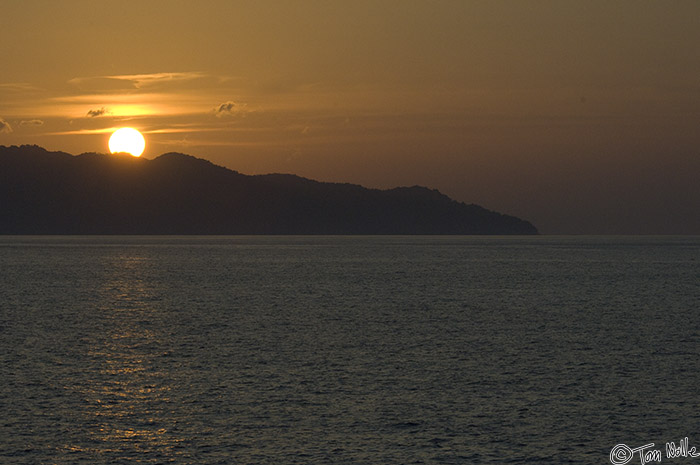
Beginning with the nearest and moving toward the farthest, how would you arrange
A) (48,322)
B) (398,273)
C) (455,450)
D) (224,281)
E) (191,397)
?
(455,450)
(191,397)
(48,322)
(224,281)
(398,273)

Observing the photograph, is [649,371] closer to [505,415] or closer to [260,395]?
[505,415]

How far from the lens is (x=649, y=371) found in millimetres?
43219

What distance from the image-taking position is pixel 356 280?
126 metres

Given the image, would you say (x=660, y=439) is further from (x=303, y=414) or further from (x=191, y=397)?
(x=191, y=397)

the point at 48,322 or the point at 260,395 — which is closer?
Answer: the point at 260,395

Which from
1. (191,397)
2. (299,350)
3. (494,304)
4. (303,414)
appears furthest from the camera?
(494,304)

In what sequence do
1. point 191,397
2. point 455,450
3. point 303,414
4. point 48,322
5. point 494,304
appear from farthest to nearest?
point 494,304 → point 48,322 → point 191,397 → point 303,414 → point 455,450

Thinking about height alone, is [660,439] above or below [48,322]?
below

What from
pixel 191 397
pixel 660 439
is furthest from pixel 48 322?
pixel 660 439

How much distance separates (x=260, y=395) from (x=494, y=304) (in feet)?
167

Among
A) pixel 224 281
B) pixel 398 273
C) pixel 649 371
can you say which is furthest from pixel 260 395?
pixel 398 273

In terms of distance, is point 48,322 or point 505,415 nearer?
point 505,415

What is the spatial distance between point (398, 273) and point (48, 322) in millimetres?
88635

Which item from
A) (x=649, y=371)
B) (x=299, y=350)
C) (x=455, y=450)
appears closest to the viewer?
(x=455, y=450)
